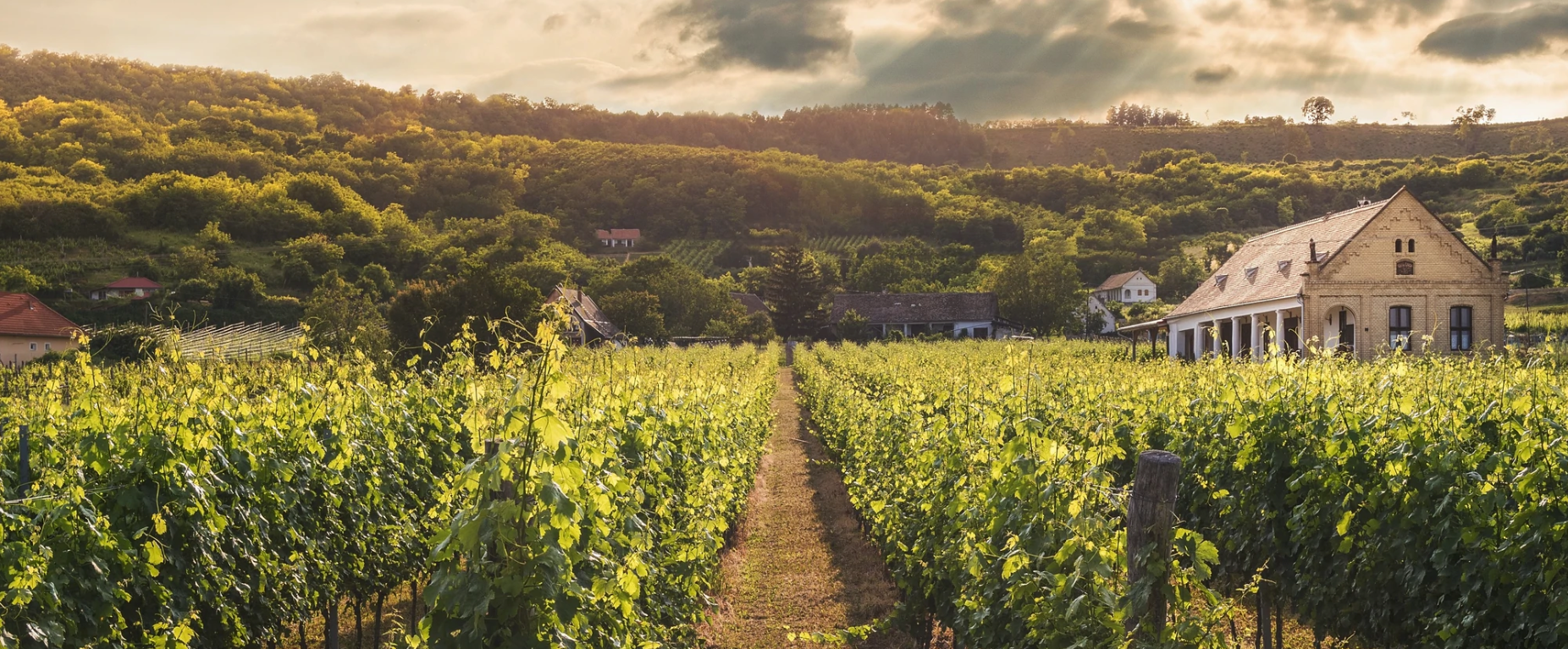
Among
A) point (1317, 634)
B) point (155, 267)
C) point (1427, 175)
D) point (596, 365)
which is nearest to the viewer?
point (1317, 634)

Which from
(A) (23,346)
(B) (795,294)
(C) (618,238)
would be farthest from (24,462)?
(C) (618,238)

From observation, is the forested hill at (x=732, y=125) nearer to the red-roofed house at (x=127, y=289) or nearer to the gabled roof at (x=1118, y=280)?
the red-roofed house at (x=127, y=289)

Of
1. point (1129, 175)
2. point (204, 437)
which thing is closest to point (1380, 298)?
point (204, 437)

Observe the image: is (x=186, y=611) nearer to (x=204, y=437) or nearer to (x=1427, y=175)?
(x=204, y=437)

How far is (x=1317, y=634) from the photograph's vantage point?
716cm

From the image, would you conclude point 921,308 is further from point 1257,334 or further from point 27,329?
point 27,329

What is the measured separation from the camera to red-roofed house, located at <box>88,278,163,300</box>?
6781 cm

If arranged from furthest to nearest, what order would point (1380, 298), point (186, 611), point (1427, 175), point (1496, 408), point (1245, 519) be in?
point (1427, 175) → point (1380, 298) → point (1245, 519) → point (1496, 408) → point (186, 611)

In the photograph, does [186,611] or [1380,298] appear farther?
[1380,298]

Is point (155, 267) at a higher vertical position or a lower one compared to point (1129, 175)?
lower

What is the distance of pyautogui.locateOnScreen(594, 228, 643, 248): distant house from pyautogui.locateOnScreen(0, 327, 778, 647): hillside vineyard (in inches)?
4216

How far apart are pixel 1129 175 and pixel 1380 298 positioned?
379ft

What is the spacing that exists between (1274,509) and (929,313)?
2738 inches

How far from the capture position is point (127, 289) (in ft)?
226
